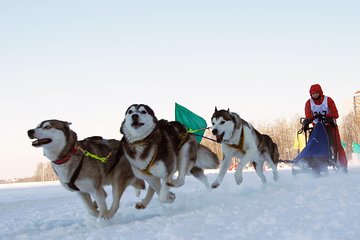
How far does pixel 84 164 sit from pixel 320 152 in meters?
4.83

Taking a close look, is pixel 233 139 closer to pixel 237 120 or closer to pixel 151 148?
pixel 237 120

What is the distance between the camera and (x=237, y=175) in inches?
247

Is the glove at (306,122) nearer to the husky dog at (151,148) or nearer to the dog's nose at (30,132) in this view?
the husky dog at (151,148)

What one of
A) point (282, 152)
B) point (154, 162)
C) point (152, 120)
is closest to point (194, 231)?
point (154, 162)

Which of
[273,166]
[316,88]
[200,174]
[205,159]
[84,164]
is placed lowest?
[273,166]

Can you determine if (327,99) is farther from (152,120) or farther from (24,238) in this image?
(24,238)

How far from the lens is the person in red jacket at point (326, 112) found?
7.98 metres

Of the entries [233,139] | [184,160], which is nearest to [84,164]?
[184,160]

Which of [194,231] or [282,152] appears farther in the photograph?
[282,152]

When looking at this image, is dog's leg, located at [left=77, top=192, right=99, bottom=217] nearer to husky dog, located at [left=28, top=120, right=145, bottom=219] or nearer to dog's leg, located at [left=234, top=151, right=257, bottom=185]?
husky dog, located at [left=28, top=120, right=145, bottom=219]

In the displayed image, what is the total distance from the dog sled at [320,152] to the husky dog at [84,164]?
405cm

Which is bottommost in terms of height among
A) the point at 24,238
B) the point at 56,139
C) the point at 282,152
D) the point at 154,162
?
the point at 282,152

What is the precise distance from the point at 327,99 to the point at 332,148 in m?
0.94

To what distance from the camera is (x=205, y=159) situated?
627 centimetres
